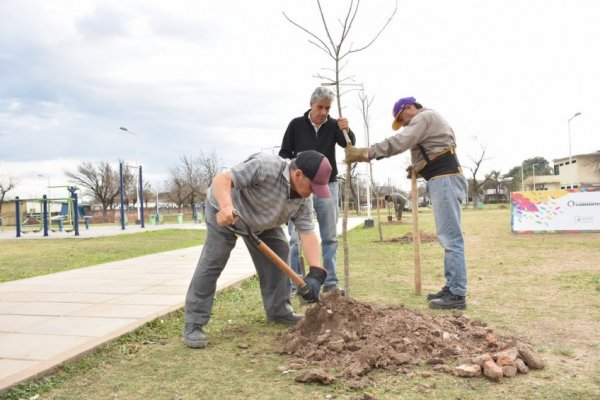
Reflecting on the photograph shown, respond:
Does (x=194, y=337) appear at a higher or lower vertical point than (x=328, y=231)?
lower

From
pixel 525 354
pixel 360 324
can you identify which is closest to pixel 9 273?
pixel 360 324

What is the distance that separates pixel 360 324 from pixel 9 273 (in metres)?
6.92

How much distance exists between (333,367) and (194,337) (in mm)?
1105

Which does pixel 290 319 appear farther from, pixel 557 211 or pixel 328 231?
pixel 557 211

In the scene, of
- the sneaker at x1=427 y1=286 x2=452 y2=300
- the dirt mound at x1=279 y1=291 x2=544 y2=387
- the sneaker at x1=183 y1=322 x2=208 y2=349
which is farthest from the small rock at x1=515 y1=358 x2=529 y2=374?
the sneaker at x1=183 y1=322 x2=208 y2=349

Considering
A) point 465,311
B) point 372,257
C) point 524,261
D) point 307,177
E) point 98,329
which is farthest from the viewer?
point 372,257

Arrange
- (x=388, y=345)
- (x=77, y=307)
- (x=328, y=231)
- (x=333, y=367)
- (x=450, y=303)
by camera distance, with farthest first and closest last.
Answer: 1. (x=328, y=231)
2. (x=77, y=307)
3. (x=450, y=303)
4. (x=388, y=345)
5. (x=333, y=367)

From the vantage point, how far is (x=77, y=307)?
459 centimetres

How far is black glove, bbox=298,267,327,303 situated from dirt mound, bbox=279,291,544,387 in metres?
0.15

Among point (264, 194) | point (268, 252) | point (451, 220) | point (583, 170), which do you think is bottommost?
point (268, 252)

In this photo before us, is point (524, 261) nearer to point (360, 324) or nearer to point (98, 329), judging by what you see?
point (360, 324)

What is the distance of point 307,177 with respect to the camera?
117 inches

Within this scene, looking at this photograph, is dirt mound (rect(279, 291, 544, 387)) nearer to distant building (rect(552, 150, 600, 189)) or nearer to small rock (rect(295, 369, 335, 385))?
small rock (rect(295, 369, 335, 385))

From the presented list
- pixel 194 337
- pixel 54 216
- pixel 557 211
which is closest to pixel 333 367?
pixel 194 337
